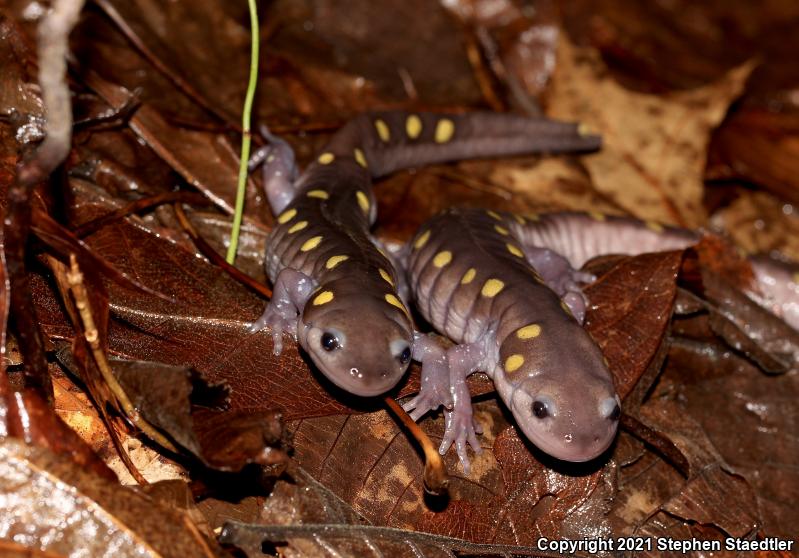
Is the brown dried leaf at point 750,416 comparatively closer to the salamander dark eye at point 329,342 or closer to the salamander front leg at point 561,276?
the salamander front leg at point 561,276

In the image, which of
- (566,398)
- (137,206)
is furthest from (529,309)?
(137,206)

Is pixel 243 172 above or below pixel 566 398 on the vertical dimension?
above

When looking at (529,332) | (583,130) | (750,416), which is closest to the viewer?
(529,332)

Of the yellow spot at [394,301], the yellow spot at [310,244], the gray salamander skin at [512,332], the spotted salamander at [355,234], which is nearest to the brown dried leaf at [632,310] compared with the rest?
the gray salamander skin at [512,332]

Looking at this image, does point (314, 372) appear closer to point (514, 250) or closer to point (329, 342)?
point (329, 342)

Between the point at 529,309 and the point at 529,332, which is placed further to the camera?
the point at 529,309

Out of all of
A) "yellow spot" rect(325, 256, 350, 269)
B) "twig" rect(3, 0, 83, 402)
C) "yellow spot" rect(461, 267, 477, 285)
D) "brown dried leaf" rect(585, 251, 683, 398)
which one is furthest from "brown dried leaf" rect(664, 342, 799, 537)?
"twig" rect(3, 0, 83, 402)
